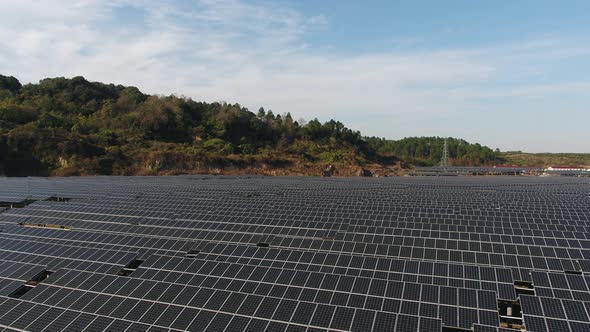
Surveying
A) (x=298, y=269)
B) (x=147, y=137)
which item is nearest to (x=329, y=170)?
(x=147, y=137)

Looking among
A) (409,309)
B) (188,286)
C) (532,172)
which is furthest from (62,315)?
(532,172)

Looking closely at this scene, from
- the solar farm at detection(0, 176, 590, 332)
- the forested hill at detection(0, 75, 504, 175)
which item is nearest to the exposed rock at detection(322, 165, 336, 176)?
the forested hill at detection(0, 75, 504, 175)

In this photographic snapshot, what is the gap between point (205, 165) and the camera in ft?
287

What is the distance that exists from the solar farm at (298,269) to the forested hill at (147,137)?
54.9m

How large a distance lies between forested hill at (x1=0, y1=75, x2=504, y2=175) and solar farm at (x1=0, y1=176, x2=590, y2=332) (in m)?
54.9

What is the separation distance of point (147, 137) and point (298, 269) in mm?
89012

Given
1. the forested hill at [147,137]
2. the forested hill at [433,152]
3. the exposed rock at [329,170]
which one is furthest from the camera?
the forested hill at [433,152]

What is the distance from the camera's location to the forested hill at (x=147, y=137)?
78.4 m

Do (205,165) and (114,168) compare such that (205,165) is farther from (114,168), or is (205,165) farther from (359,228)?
(359,228)

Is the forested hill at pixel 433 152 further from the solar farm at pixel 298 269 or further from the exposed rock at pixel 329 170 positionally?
the solar farm at pixel 298 269

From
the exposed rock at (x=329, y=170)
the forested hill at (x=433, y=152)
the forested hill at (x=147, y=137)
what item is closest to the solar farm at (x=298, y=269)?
the forested hill at (x=147, y=137)

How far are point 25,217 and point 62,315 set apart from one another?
19.4 meters

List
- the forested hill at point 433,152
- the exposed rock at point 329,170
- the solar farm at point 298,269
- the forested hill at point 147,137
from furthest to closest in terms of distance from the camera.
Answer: the forested hill at point 433,152 → the exposed rock at point 329,170 → the forested hill at point 147,137 → the solar farm at point 298,269

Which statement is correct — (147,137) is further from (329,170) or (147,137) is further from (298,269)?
(298,269)
